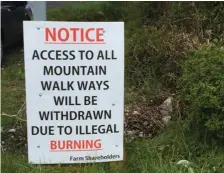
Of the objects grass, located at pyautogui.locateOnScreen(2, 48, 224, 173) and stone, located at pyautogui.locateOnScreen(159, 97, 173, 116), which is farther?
stone, located at pyautogui.locateOnScreen(159, 97, 173, 116)

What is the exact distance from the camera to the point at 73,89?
11.9 feet

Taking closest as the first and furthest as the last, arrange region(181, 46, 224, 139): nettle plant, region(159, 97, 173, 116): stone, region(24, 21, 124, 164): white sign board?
region(24, 21, 124, 164): white sign board
region(181, 46, 224, 139): nettle plant
region(159, 97, 173, 116): stone

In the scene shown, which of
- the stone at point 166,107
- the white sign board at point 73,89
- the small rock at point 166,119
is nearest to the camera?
the white sign board at point 73,89

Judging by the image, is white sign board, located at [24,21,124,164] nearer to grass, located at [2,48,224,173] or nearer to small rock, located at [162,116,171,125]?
grass, located at [2,48,224,173]

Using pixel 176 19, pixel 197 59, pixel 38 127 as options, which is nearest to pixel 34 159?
pixel 38 127

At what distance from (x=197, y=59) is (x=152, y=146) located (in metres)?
0.85

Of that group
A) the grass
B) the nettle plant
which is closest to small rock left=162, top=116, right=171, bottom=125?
the grass

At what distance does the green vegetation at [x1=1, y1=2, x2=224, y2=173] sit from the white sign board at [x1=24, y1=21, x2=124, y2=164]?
20cm

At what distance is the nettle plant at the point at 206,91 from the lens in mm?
3701

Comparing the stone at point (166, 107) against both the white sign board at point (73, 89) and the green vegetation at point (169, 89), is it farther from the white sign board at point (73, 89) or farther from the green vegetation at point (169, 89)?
the white sign board at point (73, 89)

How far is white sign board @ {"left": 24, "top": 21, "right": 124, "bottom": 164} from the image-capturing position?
11.8 feet

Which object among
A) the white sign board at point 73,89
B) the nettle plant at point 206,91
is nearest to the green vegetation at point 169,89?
the nettle plant at point 206,91

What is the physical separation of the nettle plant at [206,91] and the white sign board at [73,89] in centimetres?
64

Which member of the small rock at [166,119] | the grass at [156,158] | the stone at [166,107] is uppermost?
the stone at [166,107]
